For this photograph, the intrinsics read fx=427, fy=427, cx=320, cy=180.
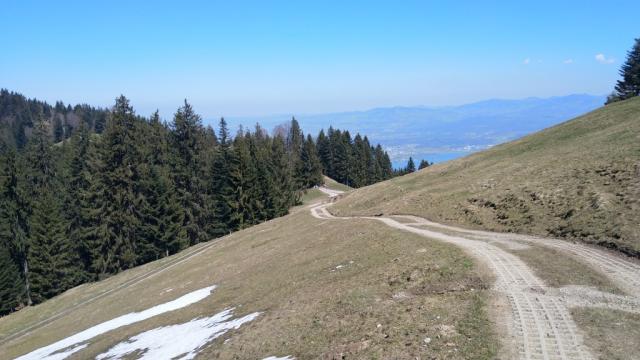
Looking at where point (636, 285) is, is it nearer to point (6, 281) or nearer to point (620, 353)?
point (620, 353)

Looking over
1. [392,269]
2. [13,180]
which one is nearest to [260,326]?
[392,269]

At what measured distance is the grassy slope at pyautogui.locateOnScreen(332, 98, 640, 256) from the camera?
24219 mm

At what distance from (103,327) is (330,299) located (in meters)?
18.8

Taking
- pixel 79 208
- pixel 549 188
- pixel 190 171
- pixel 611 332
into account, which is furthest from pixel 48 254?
pixel 611 332

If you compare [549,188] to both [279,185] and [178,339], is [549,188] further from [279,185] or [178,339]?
[279,185]

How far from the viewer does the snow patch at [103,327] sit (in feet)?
86.3

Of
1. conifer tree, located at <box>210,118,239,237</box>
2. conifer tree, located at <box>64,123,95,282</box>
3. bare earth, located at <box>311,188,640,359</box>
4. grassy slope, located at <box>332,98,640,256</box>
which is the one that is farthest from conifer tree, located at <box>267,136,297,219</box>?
bare earth, located at <box>311,188,640,359</box>

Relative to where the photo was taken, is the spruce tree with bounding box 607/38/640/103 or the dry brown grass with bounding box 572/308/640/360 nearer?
the dry brown grass with bounding box 572/308/640/360

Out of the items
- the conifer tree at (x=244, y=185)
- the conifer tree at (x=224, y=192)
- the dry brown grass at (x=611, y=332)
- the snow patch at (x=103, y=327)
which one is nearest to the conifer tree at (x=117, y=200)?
the conifer tree at (x=224, y=192)

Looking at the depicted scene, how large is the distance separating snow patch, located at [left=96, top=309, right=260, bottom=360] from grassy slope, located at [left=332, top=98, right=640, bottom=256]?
60.1ft

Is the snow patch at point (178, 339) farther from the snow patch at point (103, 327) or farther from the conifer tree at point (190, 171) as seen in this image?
the conifer tree at point (190, 171)

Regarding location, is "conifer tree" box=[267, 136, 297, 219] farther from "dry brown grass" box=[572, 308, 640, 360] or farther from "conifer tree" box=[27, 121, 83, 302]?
"dry brown grass" box=[572, 308, 640, 360]

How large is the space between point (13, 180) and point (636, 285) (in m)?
73.1

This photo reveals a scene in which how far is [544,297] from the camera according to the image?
1589 centimetres
